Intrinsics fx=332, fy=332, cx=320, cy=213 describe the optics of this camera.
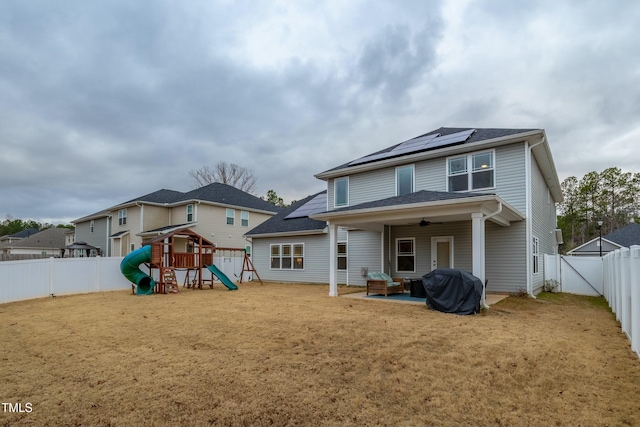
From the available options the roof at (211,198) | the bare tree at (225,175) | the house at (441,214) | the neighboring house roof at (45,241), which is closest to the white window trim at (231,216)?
the roof at (211,198)

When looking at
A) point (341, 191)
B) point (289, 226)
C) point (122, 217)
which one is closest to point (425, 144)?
point (341, 191)

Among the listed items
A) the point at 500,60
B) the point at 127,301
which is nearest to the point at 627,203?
the point at 500,60

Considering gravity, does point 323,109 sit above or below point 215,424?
above

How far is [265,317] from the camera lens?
7.39 metres

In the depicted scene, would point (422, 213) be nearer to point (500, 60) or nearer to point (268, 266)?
point (500, 60)

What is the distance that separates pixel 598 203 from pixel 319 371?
5163 cm

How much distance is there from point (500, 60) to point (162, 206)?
2202 centimetres

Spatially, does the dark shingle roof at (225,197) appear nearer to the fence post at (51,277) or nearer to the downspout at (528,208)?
the fence post at (51,277)

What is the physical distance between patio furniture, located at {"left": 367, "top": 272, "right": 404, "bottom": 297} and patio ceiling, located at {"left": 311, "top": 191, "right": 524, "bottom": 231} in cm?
201

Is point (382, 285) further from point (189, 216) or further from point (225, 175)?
point (225, 175)

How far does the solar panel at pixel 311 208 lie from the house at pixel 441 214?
2.12 feet

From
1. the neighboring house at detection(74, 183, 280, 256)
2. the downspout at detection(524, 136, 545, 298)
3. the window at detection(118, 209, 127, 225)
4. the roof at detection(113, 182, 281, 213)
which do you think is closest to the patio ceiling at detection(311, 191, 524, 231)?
the downspout at detection(524, 136, 545, 298)

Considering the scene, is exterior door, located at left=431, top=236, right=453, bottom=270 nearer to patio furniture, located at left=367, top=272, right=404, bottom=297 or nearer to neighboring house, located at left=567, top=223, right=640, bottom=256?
patio furniture, located at left=367, top=272, right=404, bottom=297

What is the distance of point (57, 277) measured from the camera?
11859mm
